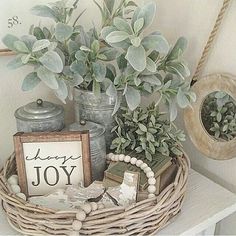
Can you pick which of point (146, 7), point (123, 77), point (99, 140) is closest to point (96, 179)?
point (99, 140)

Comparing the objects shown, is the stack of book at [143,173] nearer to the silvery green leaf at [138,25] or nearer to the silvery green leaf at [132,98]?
the silvery green leaf at [132,98]

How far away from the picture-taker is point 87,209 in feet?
2.29

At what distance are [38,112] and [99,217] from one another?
24 cm

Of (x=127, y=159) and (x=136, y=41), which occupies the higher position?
(x=136, y=41)

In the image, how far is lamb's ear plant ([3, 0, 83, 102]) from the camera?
0.71m

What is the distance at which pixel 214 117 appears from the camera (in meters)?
0.92

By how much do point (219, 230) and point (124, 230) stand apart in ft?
1.34

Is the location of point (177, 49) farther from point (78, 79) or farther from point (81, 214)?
point (81, 214)

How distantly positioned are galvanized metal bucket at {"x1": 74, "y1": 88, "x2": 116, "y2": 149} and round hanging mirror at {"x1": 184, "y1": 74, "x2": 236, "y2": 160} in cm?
20

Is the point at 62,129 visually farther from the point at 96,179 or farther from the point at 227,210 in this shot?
the point at 227,210

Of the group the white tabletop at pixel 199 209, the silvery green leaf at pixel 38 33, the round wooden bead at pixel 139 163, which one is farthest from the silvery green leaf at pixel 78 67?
the white tabletop at pixel 199 209

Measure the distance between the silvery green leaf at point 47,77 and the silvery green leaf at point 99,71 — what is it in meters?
0.09

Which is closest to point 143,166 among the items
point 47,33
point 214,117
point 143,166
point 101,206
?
point 143,166

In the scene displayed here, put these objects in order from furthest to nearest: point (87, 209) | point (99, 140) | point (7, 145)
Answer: point (7, 145) < point (99, 140) < point (87, 209)
